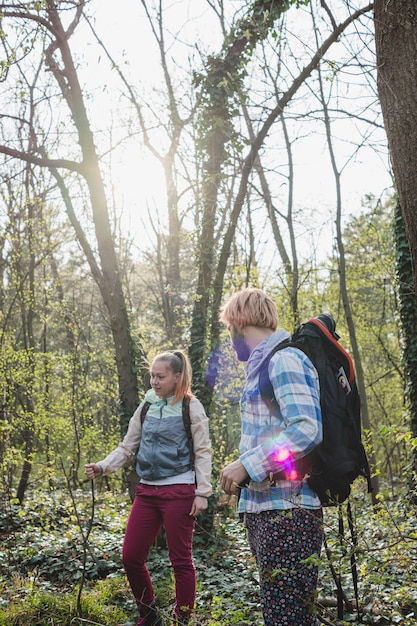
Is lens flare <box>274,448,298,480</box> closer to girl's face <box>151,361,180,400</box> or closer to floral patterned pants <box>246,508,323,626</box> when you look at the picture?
floral patterned pants <box>246,508,323,626</box>

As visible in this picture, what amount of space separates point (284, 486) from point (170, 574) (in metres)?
3.72

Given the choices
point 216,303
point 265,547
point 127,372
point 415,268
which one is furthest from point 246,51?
point 265,547

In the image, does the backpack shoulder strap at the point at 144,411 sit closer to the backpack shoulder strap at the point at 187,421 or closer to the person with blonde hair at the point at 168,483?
the person with blonde hair at the point at 168,483

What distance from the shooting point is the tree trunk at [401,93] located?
8.40 ft

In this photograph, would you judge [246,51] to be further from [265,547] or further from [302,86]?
[265,547]

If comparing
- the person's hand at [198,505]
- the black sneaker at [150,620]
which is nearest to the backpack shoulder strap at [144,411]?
the person's hand at [198,505]

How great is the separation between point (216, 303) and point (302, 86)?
10.1 ft

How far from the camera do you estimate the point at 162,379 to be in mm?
3896

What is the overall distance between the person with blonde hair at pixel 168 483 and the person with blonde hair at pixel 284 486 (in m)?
1.48

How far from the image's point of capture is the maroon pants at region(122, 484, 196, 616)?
354 cm

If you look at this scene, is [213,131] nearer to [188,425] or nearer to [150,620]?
[188,425]

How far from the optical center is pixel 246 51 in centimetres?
763

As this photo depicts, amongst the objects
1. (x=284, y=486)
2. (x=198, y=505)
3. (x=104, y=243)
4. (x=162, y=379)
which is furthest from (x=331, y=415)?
(x=104, y=243)

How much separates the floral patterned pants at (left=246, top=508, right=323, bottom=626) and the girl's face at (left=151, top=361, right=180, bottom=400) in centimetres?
187
